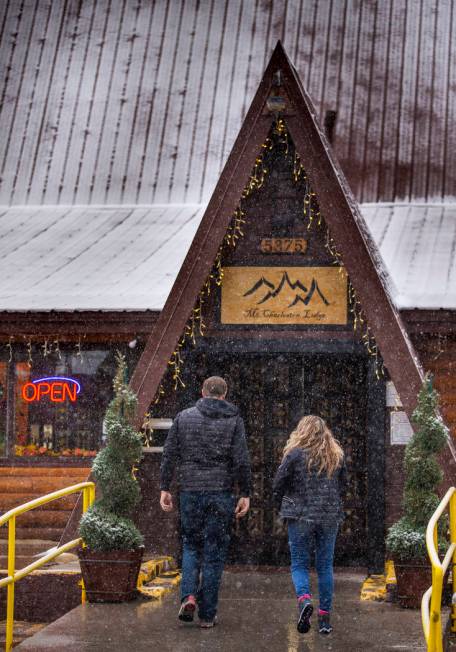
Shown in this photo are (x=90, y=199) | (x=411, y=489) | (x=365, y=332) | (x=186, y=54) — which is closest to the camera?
(x=411, y=489)

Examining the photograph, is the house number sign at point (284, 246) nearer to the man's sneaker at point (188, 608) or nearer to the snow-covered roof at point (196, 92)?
the snow-covered roof at point (196, 92)

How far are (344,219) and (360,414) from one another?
2521 mm

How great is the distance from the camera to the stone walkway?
824 centimetres

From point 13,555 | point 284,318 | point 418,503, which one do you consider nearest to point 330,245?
point 284,318

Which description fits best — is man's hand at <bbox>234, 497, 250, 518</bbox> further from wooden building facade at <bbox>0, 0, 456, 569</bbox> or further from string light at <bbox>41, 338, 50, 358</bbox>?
string light at <bbox>41, 338, 50, 358</bbox>

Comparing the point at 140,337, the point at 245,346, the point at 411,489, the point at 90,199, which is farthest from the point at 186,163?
the point at 411,489

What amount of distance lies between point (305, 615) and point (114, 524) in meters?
2.14

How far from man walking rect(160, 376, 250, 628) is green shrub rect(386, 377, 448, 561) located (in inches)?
68.6

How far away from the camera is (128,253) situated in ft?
47.3

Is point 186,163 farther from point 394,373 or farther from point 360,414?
point 394,373

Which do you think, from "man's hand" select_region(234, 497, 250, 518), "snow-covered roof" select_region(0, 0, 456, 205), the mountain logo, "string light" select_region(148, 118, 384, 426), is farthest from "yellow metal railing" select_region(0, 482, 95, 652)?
"snow-covered roof" select_region(0, 0, 456, 205)

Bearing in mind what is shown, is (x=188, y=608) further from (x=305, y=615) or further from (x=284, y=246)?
(x=284, y=246)

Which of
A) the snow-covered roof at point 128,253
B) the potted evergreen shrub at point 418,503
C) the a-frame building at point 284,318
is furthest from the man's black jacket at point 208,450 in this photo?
the snow-covered roof at point 128,253

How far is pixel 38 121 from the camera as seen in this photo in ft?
56.2
